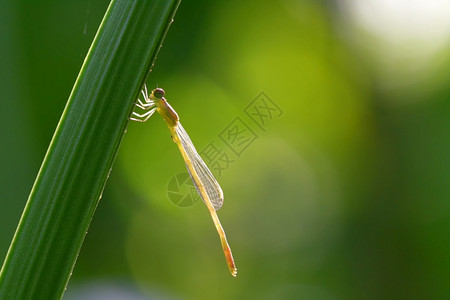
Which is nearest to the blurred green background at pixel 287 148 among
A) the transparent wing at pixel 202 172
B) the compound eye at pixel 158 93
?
the transparent wing at pixel 202 172

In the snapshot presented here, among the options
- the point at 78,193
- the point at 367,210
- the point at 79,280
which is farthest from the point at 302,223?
the point at 78,193

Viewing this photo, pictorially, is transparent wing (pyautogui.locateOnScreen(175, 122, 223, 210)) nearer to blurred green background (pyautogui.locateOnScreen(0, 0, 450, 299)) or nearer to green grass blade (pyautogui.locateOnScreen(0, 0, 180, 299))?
blurred green background (pyautogui.locateOnScreen(0, 0, 450, 299))

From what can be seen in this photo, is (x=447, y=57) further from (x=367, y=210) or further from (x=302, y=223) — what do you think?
(x=302, y=223)

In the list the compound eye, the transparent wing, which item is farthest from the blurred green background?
the compound eye

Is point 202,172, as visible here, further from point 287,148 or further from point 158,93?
point 287,148

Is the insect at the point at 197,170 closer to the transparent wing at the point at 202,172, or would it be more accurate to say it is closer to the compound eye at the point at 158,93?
the transparent wing at the point at 202,172

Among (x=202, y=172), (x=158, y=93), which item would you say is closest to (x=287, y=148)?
(x=202, y=172)
